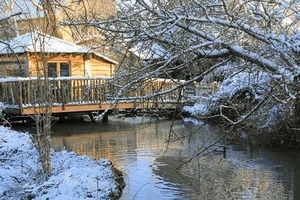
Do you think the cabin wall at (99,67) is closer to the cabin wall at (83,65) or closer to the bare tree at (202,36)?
the cabin wall at (83,65)

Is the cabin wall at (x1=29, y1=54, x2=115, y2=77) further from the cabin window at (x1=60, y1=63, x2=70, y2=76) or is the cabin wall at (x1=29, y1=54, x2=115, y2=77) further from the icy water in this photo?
the icy water

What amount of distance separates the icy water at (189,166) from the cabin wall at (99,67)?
7.62 metres

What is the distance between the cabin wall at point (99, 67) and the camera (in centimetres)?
2383

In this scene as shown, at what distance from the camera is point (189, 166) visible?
1080cm

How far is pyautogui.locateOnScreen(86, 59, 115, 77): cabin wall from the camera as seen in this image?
78.2 ft

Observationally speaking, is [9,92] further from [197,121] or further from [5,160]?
[5,160]

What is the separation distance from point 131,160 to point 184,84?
20.8ft

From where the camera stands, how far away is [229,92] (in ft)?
51.0

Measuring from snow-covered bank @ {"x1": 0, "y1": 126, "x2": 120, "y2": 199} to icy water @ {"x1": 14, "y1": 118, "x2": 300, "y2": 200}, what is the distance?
1.81 ft

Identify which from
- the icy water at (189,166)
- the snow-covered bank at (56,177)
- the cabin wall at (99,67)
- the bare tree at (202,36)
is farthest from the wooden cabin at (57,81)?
the bare tree at (202,36)

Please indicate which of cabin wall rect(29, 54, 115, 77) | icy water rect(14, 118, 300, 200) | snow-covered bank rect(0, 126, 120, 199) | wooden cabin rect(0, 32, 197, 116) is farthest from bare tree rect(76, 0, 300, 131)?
cabin wall rect(29, 54, 115, 77)

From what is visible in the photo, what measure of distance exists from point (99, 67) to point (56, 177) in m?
16.7

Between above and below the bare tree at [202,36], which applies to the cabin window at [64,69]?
above

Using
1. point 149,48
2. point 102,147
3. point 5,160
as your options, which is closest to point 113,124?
point 102,147
